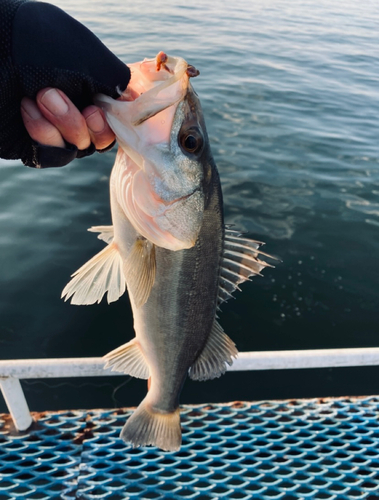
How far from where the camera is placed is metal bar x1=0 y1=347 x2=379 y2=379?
97.7 inches

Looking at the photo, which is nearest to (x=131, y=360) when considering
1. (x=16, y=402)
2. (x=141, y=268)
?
(x=141, y=268)

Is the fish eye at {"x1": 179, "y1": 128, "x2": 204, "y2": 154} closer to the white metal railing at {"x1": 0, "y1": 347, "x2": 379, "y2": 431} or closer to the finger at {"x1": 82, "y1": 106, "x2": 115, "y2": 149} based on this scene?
the finger at {"x1": 82, "y1": 106, "x2": 115, "y2": 149}

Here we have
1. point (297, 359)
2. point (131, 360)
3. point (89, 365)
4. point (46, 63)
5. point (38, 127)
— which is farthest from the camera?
point (297, 359)

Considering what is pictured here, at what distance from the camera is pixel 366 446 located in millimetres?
2744

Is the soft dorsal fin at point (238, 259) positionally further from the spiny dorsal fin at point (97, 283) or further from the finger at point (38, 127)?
the finger at point (38, 127)

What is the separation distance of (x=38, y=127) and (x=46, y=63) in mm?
248

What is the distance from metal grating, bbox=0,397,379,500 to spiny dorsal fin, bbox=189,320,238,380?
2.49ft

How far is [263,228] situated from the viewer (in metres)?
5.64

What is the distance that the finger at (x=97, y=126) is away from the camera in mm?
1688

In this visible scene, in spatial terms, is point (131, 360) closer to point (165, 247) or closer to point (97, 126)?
point (165, 247)

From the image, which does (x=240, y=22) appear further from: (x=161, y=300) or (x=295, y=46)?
(x=161, y=300)

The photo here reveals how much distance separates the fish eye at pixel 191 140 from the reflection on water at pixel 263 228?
2.71 metres

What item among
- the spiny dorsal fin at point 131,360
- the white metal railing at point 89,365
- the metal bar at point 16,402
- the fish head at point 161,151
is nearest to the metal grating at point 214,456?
the metal bar at point 16,402

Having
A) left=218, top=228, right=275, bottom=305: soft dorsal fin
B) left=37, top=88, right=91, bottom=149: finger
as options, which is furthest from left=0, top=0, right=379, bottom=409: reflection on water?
left=37, top=88, right=91, bottom=149: finger
